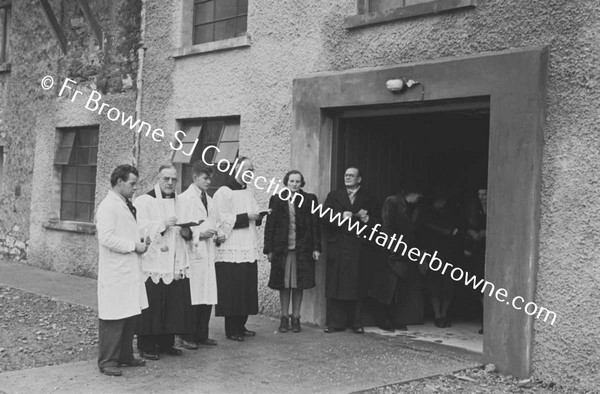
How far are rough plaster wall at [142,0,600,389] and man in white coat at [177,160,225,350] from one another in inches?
70.2

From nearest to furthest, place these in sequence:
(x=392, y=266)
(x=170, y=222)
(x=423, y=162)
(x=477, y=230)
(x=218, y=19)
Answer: (x=170, y=222)
(x=392, y=266)
(x=477, y=230)
(x=423, y=162)
(x=218, y=19)

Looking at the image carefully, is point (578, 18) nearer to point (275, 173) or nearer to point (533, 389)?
point (533, 389)

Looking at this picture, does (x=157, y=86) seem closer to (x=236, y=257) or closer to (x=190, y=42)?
(x=190, y=42)

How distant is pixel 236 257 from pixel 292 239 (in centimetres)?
75

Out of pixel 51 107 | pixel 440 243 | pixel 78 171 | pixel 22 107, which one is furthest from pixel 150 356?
pixel 22 107

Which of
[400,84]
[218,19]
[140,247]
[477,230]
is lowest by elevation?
[140,247]

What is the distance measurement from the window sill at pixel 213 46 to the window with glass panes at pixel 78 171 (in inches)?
110

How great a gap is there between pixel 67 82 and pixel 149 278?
718 centimetres

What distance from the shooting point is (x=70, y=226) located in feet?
42.1

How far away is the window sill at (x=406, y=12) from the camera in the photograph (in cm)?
750

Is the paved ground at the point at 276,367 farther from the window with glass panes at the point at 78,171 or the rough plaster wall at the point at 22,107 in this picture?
the rough plaster wall at the point at 22,107

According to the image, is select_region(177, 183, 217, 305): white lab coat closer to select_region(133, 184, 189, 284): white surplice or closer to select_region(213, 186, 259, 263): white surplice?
select_region(133, 184, 189, 284): white surplice

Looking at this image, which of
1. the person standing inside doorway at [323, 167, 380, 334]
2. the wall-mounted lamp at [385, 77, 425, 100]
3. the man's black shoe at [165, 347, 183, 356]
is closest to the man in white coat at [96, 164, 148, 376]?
the man's black shoe at [165, 347, 183, 356]

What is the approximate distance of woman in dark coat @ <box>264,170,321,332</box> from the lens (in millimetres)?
8289
